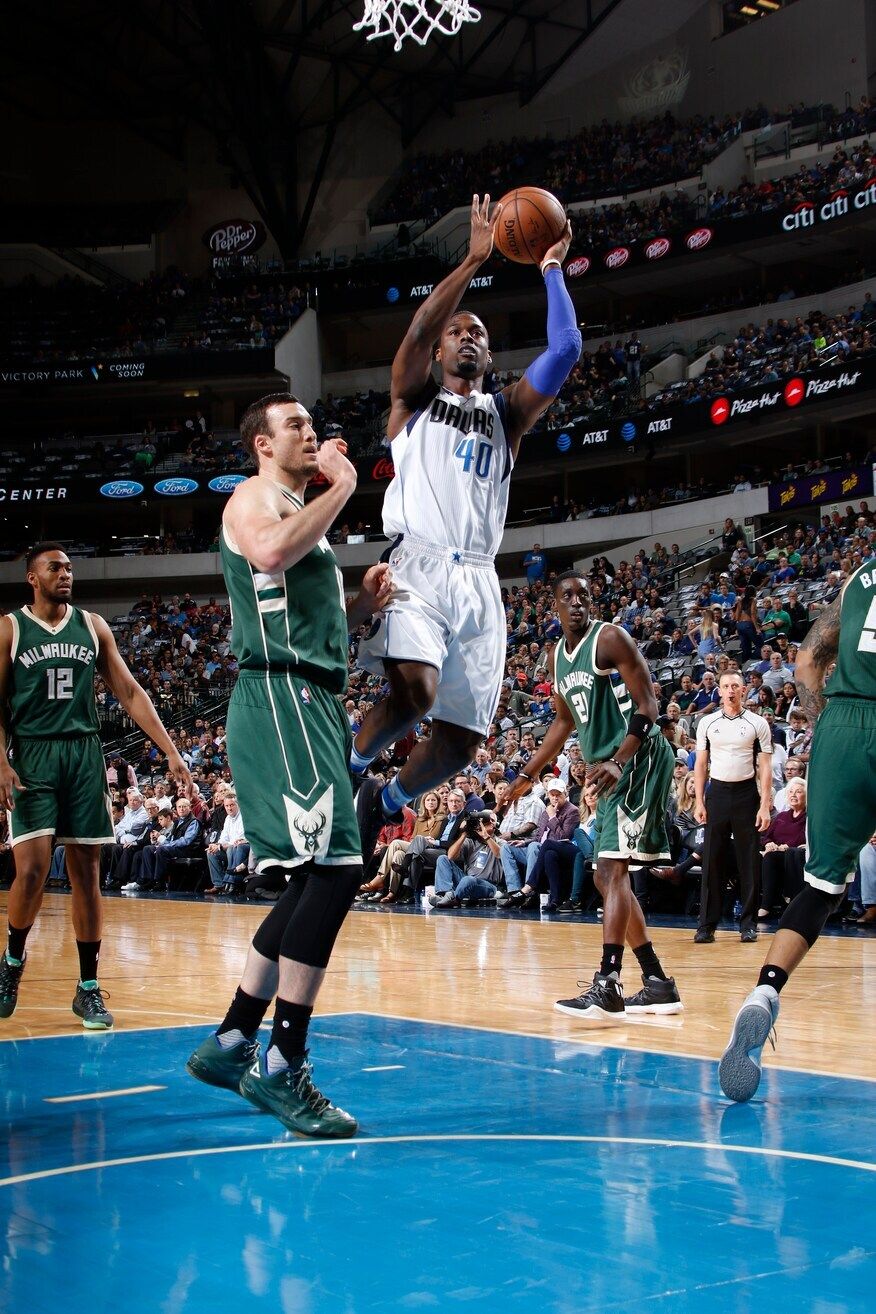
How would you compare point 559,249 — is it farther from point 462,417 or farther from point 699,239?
point 699,239

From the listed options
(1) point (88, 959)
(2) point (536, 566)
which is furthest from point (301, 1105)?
(2) point (536, 566)

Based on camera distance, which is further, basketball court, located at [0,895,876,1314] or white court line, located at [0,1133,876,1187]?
white court line, located at [0,1133,876,1187]

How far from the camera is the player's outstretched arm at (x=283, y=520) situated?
377cm

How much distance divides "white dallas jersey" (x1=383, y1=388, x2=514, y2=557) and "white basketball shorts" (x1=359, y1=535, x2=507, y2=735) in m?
0.07

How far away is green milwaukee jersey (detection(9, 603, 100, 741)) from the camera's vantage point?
5.87m

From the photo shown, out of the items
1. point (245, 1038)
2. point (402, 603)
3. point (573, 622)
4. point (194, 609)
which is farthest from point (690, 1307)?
point (194, 609)

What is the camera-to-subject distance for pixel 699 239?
1166 inches

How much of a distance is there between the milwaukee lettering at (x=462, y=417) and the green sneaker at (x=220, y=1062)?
2332mm

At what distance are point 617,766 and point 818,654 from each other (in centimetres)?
157

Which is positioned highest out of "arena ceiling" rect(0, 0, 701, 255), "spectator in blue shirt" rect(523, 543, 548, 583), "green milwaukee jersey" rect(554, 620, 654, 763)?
"arena ceiling" rect(0, 0, 701, 255)

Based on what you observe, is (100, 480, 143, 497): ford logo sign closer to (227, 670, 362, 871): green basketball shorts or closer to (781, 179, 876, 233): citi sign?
(781, 179, 876, 233): citi sign

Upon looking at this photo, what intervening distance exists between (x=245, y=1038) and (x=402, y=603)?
1601 mm

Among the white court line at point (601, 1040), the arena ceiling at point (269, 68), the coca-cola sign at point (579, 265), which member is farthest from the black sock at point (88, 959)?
the arena ceiling at point (269, 68)

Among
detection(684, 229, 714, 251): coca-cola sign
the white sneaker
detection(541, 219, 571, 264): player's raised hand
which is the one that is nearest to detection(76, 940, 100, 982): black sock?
the white sneaker
